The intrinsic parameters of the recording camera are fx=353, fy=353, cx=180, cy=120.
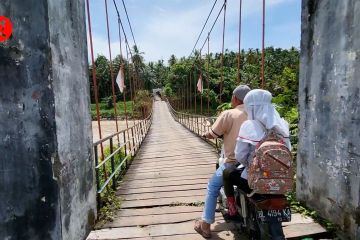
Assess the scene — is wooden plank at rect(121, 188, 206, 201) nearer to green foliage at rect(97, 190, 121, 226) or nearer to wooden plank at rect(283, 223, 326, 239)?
green foliage at rect(97, 190, 121, 226)

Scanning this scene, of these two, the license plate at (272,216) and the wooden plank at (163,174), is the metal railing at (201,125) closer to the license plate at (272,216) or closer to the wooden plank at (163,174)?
the wooden plank at (163,174)

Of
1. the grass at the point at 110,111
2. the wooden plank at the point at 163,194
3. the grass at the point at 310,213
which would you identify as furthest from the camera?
the grass at the point at 110,111

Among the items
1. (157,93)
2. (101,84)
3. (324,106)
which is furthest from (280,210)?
(157,93)

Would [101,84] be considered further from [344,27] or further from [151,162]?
[344,27]

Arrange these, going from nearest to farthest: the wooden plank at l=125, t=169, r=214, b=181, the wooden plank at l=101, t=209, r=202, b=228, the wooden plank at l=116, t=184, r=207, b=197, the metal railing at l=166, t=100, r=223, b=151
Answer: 1. the wooden plank at l=101, t=209, r=202, b=228
2. the wooden plank at l=116, t=184, r=207, b=197
3. the wooden plank at l=125, t=169, r=214, b=181
4. the metal railing at l=166, t=100, r=223, b=151

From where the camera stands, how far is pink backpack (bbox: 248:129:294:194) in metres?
2.17

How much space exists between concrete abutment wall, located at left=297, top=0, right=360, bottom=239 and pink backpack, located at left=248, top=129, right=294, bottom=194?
614 mm

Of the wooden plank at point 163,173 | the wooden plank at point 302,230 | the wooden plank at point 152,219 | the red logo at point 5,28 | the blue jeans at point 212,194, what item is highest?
the red logo at point 5,28

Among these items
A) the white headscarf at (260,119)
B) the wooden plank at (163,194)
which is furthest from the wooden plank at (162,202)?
the white headscarf at (260,119)

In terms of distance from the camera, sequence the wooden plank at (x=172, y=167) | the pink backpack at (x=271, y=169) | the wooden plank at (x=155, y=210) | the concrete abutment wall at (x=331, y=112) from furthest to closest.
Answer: the wooden plank at (x=172, y=167) < the wooden plank at (x=155, y=210) < the concrete abutment wall at (x=331, y=112) < the pink backpack at (x=271, y=169)

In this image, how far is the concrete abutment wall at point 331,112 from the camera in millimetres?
2482

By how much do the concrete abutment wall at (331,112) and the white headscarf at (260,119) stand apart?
580 millimetres

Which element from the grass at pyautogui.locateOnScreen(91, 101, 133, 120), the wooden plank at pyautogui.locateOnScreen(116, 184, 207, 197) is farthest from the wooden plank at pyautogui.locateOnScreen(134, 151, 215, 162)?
the grass at pyautogui.locateOnScreen(91, 101, 133, 120)

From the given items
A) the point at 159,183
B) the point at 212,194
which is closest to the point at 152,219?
the point at 212,194
